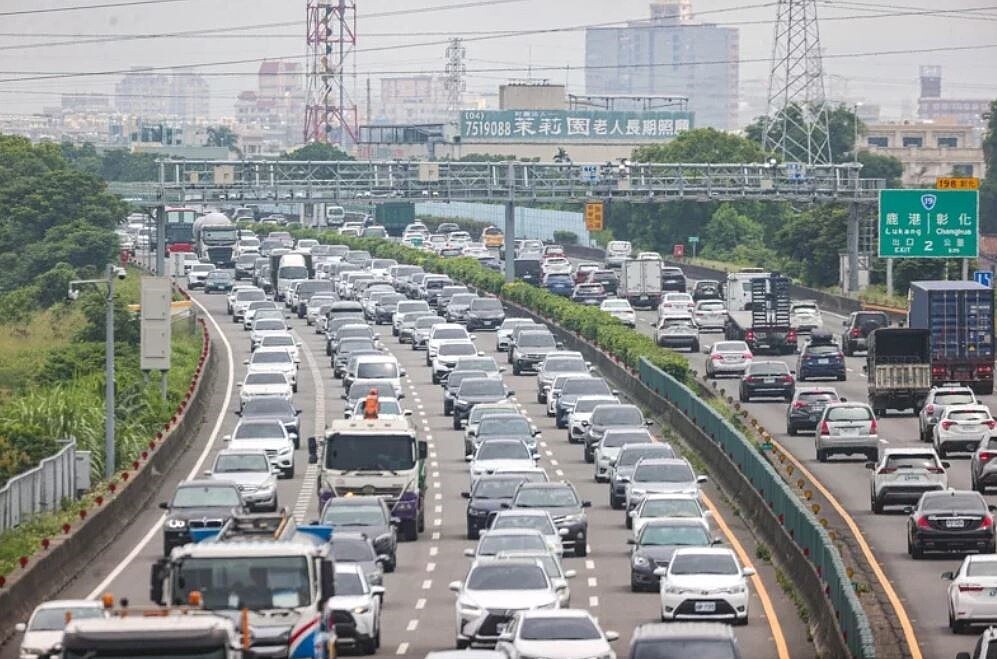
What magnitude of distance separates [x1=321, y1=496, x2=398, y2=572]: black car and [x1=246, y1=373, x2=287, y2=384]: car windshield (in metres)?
29.8

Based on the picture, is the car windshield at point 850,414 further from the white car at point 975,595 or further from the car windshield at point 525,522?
the white car at point 975,595

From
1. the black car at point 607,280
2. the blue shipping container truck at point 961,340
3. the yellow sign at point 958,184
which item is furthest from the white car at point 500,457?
the black car at point 607,280

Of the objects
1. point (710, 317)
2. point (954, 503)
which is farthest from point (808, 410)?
point (710, 317)

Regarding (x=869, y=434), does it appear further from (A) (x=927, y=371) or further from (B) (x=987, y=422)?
(A) (x=927, y=371)

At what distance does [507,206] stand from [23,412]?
63.6 meters

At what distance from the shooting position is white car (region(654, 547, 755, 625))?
122 ft

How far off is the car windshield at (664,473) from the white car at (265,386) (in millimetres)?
22302

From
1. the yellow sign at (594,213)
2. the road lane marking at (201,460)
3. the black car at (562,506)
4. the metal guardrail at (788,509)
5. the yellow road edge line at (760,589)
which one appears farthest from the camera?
the yellow sign at (594,213)

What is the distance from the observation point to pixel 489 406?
211 feet

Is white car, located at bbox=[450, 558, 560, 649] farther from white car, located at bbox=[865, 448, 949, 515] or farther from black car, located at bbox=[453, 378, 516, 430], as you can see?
black car, located at bbox=[453, 378, 516, 430]

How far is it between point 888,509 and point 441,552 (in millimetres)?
9807

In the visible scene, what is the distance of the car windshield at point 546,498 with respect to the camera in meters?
46.1

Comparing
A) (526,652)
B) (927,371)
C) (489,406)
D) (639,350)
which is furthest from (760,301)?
(526,652)

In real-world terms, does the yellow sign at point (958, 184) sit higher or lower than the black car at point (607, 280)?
higher
